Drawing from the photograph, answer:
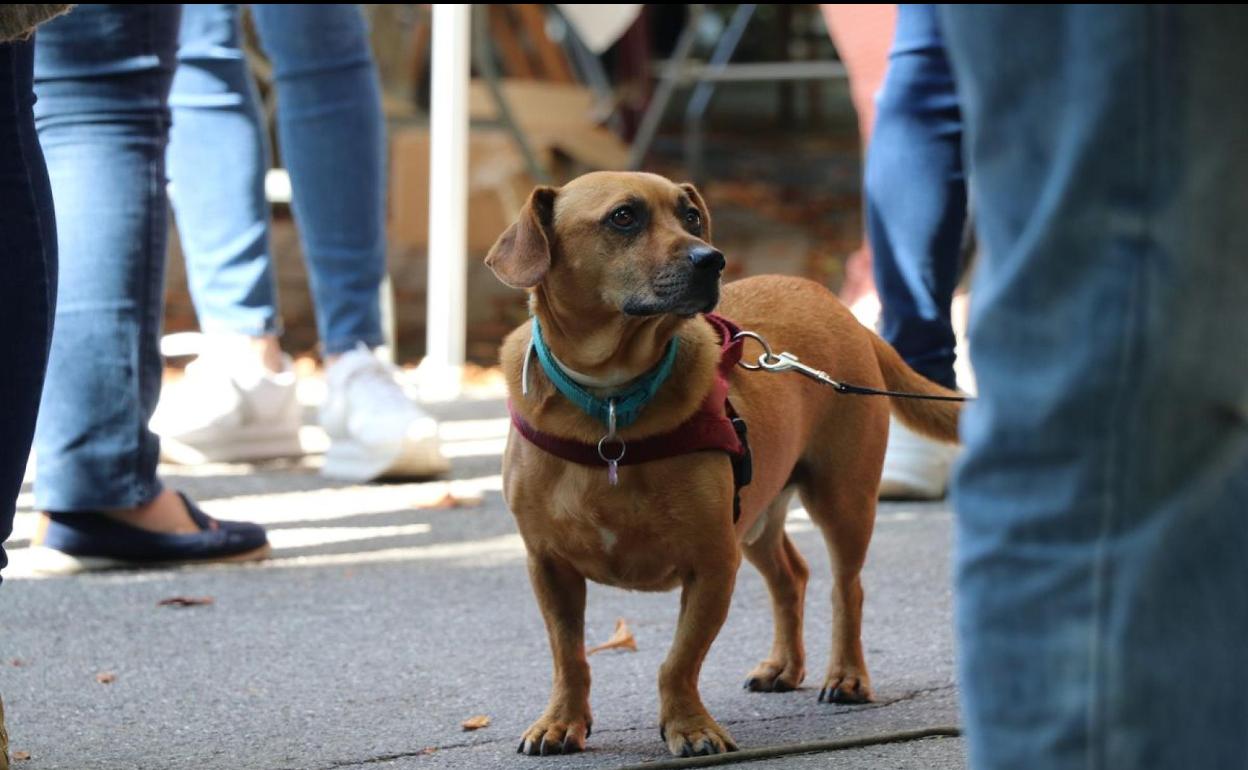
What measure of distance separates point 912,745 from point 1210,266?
4.21 feet

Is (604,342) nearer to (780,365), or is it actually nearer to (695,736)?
(780,365)

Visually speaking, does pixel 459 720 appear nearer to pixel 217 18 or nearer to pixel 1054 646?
pixel 1054 646

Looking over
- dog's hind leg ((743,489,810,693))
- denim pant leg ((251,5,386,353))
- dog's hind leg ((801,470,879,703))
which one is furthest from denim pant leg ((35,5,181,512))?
dog's hind leg ((801,470,879,703))

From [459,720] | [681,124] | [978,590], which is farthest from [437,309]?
[681,124]

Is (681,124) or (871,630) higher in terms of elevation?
(871,630)

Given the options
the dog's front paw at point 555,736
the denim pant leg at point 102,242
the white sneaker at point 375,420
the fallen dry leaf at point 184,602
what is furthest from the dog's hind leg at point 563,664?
the white sneaker at point 375,420

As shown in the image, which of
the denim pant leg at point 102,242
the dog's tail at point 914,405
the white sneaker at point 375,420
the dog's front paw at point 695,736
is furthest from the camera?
the white sneaker at point 375,420

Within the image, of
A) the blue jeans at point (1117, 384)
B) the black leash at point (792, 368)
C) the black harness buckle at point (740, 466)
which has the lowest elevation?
the black harness buckle at point (740, 466)

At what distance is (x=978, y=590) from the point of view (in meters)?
1.22

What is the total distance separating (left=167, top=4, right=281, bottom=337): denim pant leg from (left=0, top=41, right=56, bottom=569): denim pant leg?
2200 millimetres

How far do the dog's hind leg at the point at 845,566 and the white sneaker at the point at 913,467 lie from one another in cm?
134

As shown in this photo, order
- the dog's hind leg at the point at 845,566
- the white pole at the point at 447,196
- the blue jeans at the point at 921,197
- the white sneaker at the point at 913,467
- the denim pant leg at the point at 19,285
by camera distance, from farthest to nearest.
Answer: the white pole at the point at 447,196 → the white sneaker at the point at 913,467 → the blue jeans at the point at 921,197 → the dog's hind leg at the point at 845,566 → the denim pant leg at the point at 19,285

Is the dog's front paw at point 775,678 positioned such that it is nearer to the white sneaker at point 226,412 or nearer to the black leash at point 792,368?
the black leash at point 792,368

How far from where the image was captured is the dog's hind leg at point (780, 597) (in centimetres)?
267
